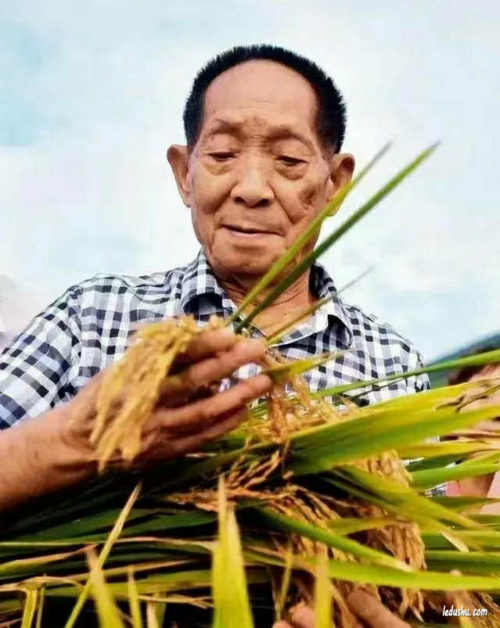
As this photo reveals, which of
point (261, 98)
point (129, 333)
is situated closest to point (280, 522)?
point (129, 333)

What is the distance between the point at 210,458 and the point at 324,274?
3.79 ft

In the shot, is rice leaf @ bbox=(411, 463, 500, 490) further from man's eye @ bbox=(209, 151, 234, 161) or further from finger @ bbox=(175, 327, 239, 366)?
man's eye @ bbox=(209, 151, 234, 161)

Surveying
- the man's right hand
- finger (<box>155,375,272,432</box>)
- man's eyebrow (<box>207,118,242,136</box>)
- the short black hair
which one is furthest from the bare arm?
the short black hair

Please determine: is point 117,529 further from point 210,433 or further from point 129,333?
point 129,333

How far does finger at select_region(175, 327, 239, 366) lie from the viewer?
694 mm

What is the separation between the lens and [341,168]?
1.99 meters

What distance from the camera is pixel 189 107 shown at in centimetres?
195

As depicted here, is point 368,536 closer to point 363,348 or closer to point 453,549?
point 453,549

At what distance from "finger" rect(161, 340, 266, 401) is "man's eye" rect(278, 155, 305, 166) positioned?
1.05 meters

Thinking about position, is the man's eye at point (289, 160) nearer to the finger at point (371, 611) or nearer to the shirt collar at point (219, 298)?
the shirt collar at point (219, 298)

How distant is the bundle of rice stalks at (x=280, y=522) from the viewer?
2.61ft

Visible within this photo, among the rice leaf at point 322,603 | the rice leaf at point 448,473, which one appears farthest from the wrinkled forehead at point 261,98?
the rice leaf at point 322,603

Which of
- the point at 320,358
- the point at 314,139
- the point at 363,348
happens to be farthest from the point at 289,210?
the point at 320,358

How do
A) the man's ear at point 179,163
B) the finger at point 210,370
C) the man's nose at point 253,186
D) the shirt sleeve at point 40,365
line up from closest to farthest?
the finger at point 210,370 → the shirt sleeve at point 40,365 → the man's nose at point 253,186 → the man's ear at point 179,163
